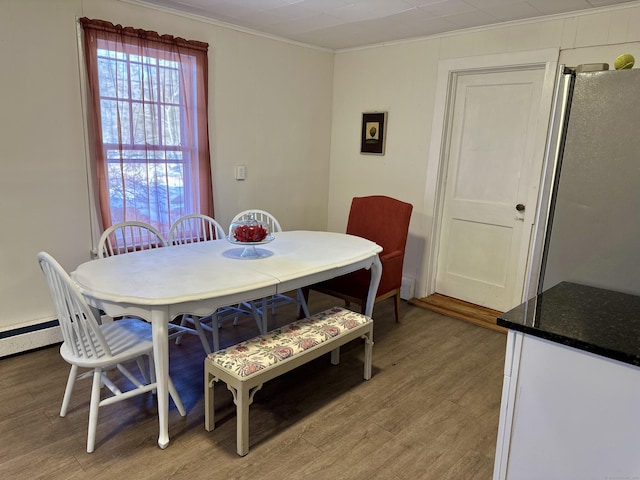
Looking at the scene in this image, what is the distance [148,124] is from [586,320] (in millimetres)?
2877

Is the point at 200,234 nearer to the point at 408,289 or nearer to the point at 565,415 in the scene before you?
the point at 408,289

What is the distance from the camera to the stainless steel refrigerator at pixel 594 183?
4.91 ft

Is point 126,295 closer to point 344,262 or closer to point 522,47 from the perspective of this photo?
point 344,262

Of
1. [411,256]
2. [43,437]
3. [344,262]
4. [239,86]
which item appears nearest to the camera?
[43,437]

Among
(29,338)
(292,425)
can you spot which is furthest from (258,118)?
(292,425)

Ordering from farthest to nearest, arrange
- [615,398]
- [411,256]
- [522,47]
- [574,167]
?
1. [411,256]
2. [522,47]
3. [574,167]
4. [615,398]

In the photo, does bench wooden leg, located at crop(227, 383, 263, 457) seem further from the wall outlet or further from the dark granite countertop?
the wall outlet

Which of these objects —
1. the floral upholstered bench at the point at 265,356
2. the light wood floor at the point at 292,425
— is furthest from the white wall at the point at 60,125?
the floral upholstered bench at the point at 265,356

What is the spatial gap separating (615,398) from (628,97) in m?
0.99

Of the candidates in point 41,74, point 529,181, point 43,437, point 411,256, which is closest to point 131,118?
point 41,74

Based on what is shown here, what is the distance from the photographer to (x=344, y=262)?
2566mm

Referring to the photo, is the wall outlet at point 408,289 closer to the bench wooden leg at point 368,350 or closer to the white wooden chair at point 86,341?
the bench wooden leg at point 368,350

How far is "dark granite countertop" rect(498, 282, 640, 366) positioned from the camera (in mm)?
1181

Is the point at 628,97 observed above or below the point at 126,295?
above
